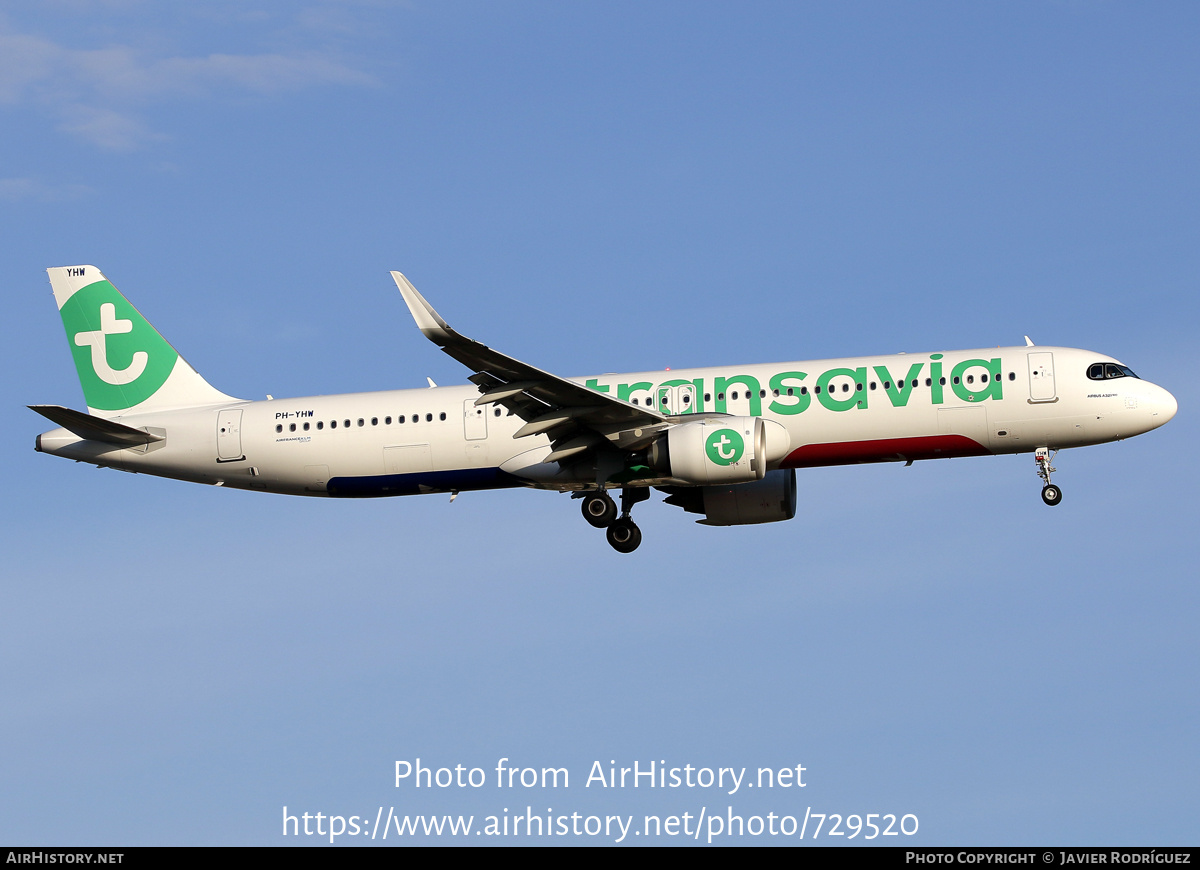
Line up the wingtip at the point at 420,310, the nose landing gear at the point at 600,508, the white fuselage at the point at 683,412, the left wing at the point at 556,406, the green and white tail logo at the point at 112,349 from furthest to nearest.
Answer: the green and white tail logo at the point at 112,349, the nose landing gear at the point at 600,508, the white fuselage at the point at 683,412, the left wing at the point at 556,406, the wingtip at the point at 420,310

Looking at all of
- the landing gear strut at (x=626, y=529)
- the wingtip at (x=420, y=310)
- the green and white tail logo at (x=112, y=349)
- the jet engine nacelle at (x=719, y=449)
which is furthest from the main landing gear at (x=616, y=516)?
the green and white tail logo at (x=112, y=349)

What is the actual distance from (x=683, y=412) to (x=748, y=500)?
Result: 432 cm

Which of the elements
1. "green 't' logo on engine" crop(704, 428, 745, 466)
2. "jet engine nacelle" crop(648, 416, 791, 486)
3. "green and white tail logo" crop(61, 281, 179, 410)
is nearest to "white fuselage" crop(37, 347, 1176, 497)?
"green and white tail logo" crop(61, 281, 179, 410)

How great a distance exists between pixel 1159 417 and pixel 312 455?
22.2 meters

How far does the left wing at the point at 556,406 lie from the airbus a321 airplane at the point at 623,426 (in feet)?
0.18

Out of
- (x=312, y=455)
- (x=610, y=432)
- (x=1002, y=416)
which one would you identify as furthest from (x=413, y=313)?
(x=1002, y=416)

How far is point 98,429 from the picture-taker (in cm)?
3962

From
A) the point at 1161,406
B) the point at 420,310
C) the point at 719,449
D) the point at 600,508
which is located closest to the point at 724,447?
the point at 719,449

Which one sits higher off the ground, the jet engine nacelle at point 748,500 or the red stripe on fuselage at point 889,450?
the red stripe on fuselage at point 889,450

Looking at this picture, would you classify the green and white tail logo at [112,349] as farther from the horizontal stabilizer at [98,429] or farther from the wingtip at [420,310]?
the wingtip at [420,310]

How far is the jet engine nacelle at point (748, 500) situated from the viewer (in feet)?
133

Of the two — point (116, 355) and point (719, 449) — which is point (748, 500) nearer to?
point (719, 449)

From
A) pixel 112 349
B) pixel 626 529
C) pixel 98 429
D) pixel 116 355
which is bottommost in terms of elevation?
pixel 626 529

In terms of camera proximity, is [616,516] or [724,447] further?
[616,516]
